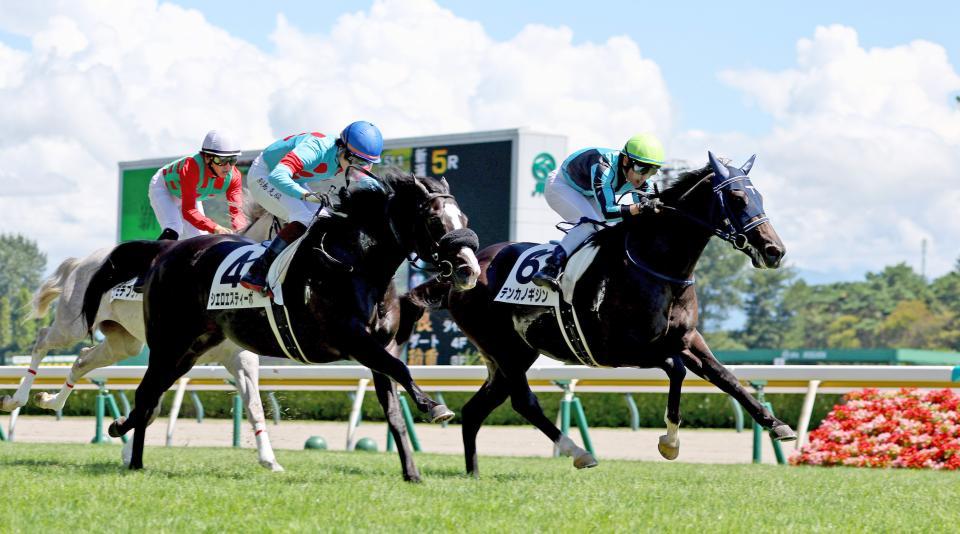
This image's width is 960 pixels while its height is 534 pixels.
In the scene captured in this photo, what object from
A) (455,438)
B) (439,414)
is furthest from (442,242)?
(455,438)

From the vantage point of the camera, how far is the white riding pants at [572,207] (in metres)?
7.27

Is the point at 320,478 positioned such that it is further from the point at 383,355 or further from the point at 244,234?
the point at 244,234

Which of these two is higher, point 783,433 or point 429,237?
point 429,237

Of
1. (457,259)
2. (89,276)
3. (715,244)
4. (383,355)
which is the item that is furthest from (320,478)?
(715,244)

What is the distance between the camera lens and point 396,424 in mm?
6203

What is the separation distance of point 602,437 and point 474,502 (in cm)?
919

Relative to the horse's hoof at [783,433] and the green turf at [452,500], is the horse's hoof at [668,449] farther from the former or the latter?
the horse's hoof at [783,433]

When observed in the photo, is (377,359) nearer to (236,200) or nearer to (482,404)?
(482,404)

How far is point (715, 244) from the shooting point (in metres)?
109

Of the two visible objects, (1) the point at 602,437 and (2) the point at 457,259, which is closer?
(2) the point at 457,259

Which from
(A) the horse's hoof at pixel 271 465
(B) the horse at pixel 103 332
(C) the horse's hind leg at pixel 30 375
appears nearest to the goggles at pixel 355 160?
(B) the horse at pixel 103 332

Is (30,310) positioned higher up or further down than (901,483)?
higher up

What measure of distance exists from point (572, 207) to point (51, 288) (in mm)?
3875

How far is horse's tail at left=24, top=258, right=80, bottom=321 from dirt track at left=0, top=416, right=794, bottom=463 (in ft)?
6.10
